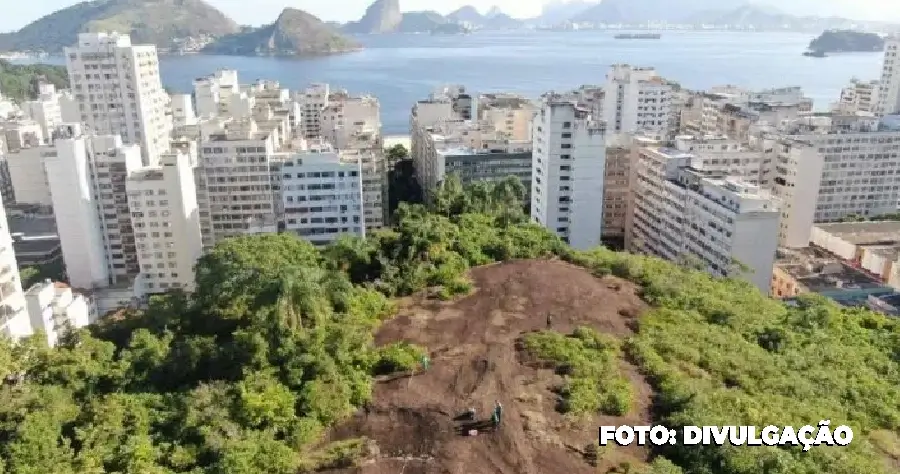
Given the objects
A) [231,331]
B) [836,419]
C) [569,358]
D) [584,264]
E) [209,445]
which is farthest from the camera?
[584,264]

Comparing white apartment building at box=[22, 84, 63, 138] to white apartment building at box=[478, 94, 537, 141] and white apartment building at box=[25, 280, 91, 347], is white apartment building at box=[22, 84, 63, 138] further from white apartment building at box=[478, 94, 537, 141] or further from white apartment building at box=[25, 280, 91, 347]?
white apartment building at box=[478, 94, 537, 141]

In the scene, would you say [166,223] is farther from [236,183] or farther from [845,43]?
[845,43]

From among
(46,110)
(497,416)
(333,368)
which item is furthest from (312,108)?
(497,416)

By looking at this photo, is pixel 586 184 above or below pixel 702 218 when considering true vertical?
above

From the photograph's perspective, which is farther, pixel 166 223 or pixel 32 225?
pixel 32 225

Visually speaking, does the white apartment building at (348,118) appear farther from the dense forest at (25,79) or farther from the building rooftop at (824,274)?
the dense forest at (25,79)

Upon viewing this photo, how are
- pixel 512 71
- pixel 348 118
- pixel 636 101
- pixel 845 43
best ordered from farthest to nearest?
pixel 845 43 → pixel 512 71 → pixel 636 101 → pixel 348 118

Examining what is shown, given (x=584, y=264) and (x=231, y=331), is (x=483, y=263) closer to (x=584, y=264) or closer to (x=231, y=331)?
(x=584, y=264)

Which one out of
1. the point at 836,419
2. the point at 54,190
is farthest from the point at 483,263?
the point at 54,190
